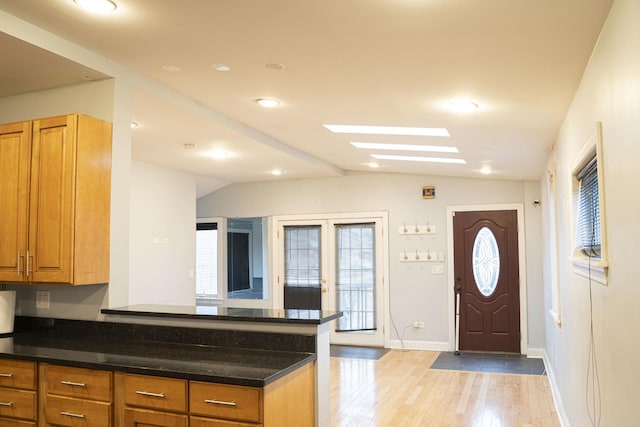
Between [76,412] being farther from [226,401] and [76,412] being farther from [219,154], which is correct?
[219,154]

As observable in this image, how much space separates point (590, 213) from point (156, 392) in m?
2.37

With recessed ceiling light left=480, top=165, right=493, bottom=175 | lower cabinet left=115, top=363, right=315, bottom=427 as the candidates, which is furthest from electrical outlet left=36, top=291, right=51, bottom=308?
recessed ceiling light left=480, top=165, right=493, bottom=175

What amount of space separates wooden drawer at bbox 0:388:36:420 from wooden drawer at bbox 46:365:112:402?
14 cm

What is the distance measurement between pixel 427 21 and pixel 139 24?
1.41m

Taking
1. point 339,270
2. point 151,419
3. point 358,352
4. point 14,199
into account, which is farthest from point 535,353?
point 14,199

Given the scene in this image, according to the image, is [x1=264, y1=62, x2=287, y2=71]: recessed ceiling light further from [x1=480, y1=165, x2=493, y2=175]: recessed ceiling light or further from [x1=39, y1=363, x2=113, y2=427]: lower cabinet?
[x1=480, y1=165, x2=493, y2=175]: recessed ceiling light

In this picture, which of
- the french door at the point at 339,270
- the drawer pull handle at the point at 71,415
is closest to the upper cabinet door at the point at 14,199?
the drawer pull handle at the point at 71,415

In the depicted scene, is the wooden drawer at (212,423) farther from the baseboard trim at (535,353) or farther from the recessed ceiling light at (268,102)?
the baseboard trim at (535,353)

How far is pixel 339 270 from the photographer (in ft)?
25.8

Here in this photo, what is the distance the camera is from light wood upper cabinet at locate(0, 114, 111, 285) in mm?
3039

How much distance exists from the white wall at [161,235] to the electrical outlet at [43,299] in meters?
2.47

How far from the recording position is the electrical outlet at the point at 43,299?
3471 mm

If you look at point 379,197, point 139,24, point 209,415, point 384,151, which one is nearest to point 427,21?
point 139,24

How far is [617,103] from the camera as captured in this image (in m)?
1.89
